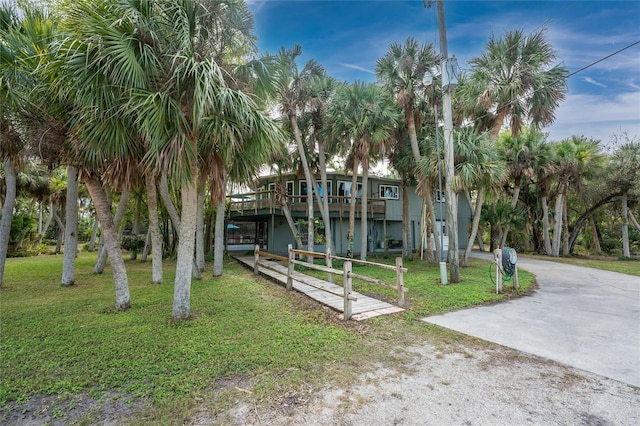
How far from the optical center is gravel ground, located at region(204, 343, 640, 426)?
8.71 ft

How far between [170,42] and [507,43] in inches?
469

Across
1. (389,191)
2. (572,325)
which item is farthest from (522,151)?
(572,325)

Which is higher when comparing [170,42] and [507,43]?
[507,43]

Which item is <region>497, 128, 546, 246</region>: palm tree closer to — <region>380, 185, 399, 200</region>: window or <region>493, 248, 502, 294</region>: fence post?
<region>380, 185, 399, 200</region>: window

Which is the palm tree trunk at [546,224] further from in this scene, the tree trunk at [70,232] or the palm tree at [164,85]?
the tree trunk at [70,232]

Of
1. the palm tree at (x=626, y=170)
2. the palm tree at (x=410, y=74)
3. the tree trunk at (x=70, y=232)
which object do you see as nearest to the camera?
the tree trunk at (x=70, y=232)

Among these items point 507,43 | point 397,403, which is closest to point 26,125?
point 397,403

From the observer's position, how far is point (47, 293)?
26.6 ft

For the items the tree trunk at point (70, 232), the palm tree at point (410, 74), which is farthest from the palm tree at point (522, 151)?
the tree trunk at point (70, 232)

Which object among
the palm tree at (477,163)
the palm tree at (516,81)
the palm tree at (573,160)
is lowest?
the palm tree at (477,163)

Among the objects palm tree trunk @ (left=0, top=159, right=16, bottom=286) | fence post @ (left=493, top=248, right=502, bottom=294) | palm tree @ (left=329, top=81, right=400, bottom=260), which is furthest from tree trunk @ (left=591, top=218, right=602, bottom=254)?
palm tree trunk @ (left=0, top=159, right=16, bottom=286)

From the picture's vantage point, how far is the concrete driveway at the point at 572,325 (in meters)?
3.90

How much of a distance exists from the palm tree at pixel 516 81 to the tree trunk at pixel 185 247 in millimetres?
10983

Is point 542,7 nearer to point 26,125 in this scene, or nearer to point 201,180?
point 201,180
